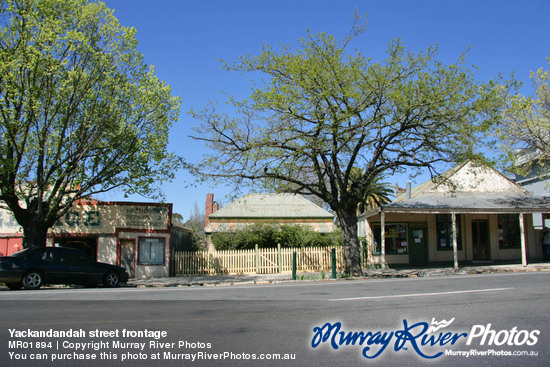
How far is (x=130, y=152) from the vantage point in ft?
64.3

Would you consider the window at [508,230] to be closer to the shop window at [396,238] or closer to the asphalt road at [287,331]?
the shop window at [396,238]

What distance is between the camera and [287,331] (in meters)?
6.62

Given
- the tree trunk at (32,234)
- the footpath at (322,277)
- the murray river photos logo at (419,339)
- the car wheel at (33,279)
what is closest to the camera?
the murray river photos logo at (419,339)

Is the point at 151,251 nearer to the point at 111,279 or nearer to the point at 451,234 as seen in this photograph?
the point at 111,279

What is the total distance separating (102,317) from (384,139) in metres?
13.3

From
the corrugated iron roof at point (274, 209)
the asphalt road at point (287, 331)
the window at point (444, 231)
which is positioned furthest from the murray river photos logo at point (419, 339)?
the corrugated iron roof at point (274, 209)

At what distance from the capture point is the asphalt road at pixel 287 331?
17.7 feet

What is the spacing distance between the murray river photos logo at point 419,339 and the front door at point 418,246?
17.8 meters

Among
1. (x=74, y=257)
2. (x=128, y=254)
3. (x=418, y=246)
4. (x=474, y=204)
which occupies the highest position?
(x=474, y=204)

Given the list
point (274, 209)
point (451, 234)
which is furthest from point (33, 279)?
point (274, 209)

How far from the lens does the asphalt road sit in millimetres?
5406

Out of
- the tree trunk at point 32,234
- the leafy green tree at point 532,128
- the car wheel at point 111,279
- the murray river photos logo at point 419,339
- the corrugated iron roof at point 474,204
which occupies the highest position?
the leafy green tree at point 532,128

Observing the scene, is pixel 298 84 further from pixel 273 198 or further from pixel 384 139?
pixel 273 198

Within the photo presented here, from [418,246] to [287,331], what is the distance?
19129 millimetres
